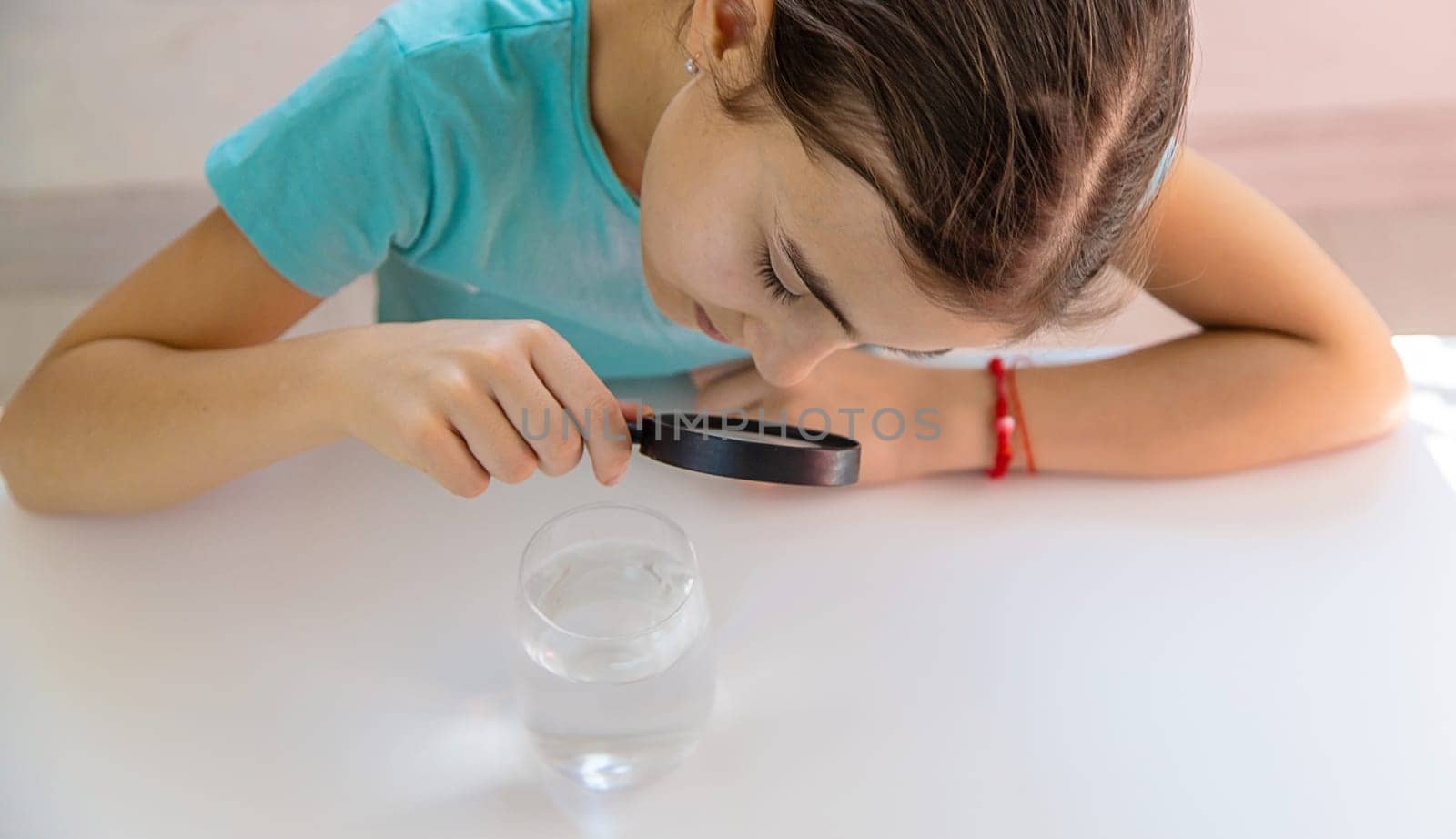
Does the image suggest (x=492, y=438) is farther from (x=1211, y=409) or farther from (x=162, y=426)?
(x=1211, y=409)

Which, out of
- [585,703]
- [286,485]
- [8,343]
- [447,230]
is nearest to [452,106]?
[447,230]

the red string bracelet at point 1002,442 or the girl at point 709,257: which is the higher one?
the girl at point 709,257

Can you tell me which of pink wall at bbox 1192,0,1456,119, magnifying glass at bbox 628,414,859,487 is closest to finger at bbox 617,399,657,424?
magnifying glass at bbox 628,414,859,487

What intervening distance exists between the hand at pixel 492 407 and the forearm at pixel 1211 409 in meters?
0.29

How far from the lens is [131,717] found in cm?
63

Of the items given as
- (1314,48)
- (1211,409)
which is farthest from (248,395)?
(1314,48)

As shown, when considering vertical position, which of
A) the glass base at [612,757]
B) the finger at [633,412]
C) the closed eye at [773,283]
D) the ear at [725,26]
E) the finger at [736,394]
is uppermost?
the ear at [725,26]

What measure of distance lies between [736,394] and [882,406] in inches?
4.2

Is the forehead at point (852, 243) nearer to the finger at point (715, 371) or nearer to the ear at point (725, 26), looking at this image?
the ear at point (725, 26)

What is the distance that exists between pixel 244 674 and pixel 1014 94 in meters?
0.50

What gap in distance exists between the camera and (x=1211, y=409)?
814 millimetres

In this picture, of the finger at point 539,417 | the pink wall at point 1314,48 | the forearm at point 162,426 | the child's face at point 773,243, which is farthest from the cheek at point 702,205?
the pink wall at point 1314,48

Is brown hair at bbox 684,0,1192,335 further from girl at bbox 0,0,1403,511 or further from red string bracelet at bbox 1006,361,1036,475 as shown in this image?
red string bracelet at bbox 1006,361,1036,475

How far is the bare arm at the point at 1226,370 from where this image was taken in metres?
0.80
